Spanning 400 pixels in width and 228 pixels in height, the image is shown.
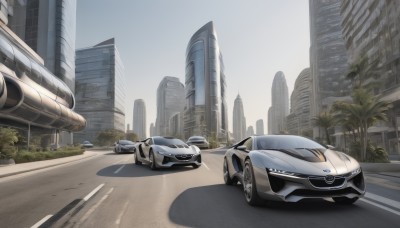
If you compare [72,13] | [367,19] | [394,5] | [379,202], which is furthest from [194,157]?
[72,13]

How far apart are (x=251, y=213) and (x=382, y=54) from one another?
50.0m

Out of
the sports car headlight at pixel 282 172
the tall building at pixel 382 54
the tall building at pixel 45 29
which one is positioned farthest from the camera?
the tall building at pixel 45 29

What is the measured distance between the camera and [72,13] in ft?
340

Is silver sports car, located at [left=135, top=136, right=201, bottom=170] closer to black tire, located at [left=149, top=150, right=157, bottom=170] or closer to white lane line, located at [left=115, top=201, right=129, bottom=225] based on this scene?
black tire, located at [left=149, top=150, right=157, bottom=170]

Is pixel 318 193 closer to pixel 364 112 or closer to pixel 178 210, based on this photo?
pixel 178 210

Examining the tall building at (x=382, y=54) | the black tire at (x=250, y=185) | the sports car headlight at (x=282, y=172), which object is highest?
the tall building at (x=382, y=54)

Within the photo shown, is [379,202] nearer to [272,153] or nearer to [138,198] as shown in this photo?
[272,153]

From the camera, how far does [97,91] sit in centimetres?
14875

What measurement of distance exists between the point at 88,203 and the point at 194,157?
691 cm

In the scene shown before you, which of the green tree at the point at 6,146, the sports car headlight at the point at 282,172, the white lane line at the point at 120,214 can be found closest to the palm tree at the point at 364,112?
the sports car headlight at the point at 282,172

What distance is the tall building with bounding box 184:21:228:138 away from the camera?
174 metres

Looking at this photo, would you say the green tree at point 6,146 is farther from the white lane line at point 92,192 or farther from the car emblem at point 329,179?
the car emblem at point 329,179

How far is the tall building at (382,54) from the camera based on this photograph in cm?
3859

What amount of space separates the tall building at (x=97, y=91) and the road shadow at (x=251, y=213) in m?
147
